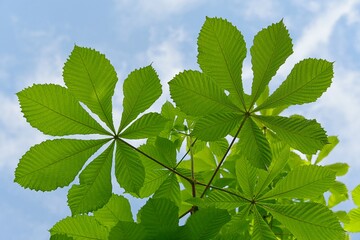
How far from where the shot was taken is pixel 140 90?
1.90m

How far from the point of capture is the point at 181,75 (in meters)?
1.83

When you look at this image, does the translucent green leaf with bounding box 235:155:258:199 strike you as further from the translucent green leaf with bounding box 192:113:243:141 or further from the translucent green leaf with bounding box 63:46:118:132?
the translucent green leaf with bounding box 63:46:118:132

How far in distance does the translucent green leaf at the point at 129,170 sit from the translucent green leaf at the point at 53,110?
0.19 metres

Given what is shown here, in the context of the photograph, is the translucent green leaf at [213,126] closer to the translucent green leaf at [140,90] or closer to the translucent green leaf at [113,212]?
the translucent green leaf at [140,90]

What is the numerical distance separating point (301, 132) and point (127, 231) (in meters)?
0.79

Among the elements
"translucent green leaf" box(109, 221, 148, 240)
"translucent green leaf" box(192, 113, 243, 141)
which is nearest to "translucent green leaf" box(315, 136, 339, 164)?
"translucent green leaf" box(192, 113, 243, 141)

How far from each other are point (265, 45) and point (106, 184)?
81 cm

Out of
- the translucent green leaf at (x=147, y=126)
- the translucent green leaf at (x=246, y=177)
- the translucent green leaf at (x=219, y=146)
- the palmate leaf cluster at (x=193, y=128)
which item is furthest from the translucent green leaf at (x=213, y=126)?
the translucent green leaf at (x=219, y=146)

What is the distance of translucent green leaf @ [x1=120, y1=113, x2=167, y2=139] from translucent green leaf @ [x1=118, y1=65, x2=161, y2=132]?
35mm

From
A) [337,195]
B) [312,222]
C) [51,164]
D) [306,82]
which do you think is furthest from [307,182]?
A: [337,195]

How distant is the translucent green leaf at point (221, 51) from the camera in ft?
5.91

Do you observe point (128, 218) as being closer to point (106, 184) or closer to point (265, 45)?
point (106, 184)

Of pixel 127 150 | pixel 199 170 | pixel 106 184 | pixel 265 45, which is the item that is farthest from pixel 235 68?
pixel 199 170

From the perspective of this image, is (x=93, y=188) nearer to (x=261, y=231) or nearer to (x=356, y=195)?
(x=261, y=231)
